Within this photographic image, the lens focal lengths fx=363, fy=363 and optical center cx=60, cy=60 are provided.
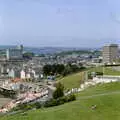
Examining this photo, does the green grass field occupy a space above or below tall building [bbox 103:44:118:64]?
above

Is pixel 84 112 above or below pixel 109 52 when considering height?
above

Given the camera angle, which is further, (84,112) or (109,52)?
(109,52)

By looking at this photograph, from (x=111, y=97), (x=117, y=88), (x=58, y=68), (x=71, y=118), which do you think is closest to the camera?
(x=71, y=118)

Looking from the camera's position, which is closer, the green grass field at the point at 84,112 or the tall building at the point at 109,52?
the green grass field at the point at 84,112

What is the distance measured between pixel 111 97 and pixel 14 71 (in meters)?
77.8

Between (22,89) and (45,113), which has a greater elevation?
(45,113)

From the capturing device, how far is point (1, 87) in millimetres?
69375

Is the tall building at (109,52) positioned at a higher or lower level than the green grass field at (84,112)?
lower

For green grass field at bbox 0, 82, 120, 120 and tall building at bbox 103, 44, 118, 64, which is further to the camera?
tall building at bbox 103, 44, 118, 64

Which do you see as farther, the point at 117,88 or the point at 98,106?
the point at 117,88

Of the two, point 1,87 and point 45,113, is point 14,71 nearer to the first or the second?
point 1,87

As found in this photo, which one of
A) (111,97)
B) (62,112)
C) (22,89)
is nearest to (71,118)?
(62,112)

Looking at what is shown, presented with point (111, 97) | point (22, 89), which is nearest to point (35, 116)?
point (111, 97)

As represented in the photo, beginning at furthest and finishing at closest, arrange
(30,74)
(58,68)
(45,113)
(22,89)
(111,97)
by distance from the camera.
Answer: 1. (30,74)
2. (58,68)
3. (22,89)
4. (111,97)
5. (45,113)
